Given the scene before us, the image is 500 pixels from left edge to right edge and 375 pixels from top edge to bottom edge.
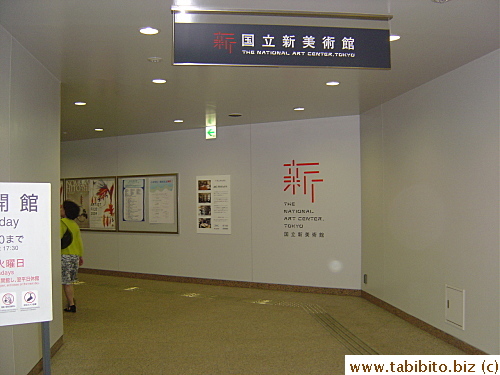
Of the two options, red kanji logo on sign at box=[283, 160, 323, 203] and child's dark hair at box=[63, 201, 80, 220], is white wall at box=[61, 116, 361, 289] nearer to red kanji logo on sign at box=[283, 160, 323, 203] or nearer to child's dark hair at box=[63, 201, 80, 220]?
red kanji logo on sign at box=[283, 160, 323, 203]

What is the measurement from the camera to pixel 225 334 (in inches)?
251

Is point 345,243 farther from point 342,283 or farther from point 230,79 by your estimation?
point 230,79

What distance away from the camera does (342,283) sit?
863 cm

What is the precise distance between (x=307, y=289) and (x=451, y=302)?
11.5 feet

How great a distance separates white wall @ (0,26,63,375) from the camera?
4172 millimetres

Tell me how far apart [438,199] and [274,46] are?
3.45 meters

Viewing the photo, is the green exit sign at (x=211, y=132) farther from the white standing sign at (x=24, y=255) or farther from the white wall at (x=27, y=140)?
the white standing sign at (x=24, y=255)

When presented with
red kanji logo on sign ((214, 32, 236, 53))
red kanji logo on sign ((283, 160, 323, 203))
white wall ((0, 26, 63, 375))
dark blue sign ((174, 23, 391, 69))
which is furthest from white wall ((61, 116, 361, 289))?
red kanji logo on sign ((214, 32, 236, 53))

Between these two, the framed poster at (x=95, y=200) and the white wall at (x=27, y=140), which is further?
the framed poster at (x=95, y=200)

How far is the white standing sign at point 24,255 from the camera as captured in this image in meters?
2.96

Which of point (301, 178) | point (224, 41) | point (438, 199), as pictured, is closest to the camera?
point (224, 41)

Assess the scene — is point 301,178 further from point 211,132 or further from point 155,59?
point 155,59

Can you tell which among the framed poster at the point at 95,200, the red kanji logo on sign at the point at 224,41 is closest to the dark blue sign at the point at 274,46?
the red kanji logo on sign at the point at 224,41

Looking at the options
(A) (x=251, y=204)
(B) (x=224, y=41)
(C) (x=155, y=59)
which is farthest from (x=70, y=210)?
(B) (x=224, y=41)
